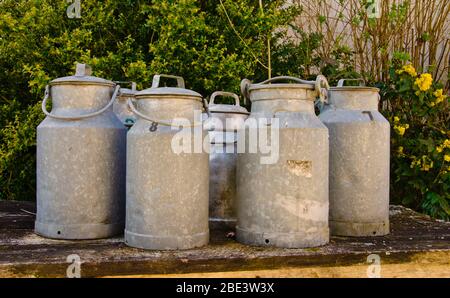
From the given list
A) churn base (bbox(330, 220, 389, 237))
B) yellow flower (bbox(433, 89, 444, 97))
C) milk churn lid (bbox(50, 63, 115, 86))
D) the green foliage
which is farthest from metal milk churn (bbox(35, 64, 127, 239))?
yellow flower (bbox(433, 89, 444, 97))

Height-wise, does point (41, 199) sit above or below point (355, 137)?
below

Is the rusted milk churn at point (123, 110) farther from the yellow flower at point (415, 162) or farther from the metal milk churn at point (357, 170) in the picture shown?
the yellow flower at point (415, 162)

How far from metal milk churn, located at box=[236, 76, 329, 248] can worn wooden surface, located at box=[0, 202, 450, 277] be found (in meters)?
0.07

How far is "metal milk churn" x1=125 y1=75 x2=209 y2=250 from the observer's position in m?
1.75


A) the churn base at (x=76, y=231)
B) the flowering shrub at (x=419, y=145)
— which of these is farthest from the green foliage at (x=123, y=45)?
the churn base at (x=76, y=231)

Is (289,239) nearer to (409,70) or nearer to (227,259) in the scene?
(227,259)

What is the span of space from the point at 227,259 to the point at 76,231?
62 centimetres

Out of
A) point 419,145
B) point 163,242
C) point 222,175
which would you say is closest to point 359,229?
point 222,175

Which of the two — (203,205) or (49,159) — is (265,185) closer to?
(203,205)

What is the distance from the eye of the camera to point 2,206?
2.67m

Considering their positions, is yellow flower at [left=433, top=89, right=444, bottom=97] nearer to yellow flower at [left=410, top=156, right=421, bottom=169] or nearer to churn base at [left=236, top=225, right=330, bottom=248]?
yellow flower at [left=410, top=156, right=421, bottom=169]

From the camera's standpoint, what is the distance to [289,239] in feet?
5.85

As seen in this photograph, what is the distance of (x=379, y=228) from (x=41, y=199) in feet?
4.23
